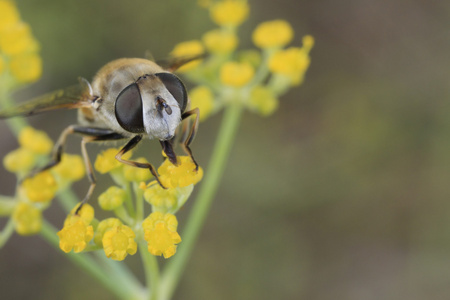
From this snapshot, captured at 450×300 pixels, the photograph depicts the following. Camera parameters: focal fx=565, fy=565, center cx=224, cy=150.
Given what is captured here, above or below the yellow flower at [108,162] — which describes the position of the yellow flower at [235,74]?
below

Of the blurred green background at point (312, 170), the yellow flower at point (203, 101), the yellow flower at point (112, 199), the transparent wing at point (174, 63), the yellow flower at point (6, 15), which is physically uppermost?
the yellow flower at point (6, 15)

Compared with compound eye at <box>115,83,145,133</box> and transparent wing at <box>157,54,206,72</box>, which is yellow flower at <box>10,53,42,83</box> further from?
compound eye at <box>115,83,145,133</box>

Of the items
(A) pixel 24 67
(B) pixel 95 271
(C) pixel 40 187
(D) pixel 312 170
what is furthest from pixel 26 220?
(D) pixel 312 170

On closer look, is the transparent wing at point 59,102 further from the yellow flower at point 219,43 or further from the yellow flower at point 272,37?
the yellow flower at point 272,37

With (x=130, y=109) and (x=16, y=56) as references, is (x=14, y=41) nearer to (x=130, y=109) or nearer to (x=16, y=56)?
(x=16, y=56)

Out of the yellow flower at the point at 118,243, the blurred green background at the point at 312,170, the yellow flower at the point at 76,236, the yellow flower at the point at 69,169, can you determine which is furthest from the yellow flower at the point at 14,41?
the blurred green background at the point at 312,170

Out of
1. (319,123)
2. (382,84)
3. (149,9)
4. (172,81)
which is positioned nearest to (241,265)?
(319,123)

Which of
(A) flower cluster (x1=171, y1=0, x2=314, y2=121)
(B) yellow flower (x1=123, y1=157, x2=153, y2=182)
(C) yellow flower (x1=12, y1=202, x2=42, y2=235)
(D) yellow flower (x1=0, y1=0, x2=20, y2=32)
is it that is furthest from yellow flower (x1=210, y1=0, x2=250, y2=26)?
(C) yellow flower (x1=12, y1=202, x2=42, y2=235)
